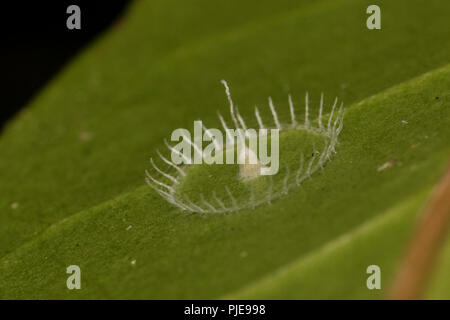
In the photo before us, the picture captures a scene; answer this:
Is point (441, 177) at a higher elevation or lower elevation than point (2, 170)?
lower

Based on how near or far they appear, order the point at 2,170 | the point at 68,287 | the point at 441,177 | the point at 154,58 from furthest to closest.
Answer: the point at 154,58, the point at 2,170, the point at 68,287, the point at 441,177

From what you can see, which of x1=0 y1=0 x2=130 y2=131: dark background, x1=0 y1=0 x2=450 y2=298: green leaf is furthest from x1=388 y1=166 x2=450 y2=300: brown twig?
x1=0 y1=0 x2=130 y2=131: dark background

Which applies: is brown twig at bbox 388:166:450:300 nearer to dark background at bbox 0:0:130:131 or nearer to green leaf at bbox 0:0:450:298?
green leaf at bbox 0:0:450:298

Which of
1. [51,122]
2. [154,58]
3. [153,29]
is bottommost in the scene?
[51,122]

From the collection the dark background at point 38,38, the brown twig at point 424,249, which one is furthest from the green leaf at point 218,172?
the dark background at point 38,38

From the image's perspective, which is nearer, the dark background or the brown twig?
the brown twig

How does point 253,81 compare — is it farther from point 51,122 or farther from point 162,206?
point 51,122

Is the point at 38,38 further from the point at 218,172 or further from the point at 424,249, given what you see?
the point at 424,249
